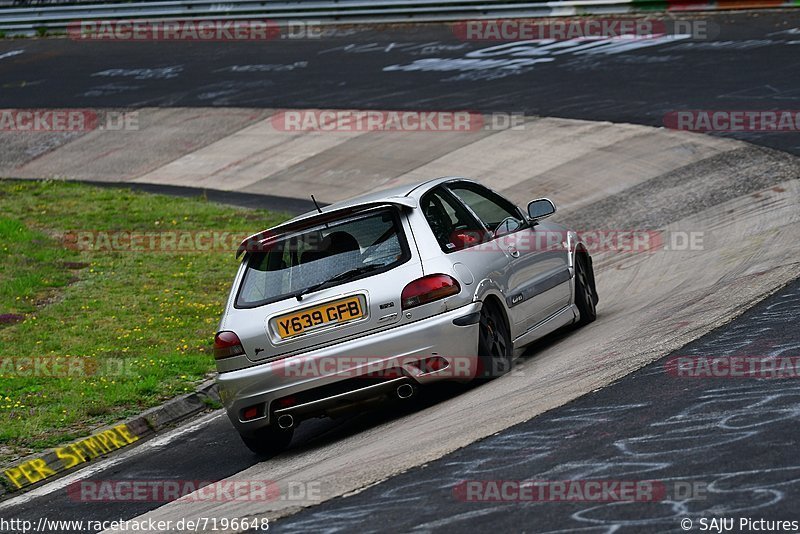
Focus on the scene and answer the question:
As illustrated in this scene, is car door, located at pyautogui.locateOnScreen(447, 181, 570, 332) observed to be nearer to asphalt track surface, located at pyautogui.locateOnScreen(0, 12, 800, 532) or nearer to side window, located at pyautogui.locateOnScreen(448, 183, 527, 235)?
side window, located at pyautogui.locateOnScreen(448, 183, 527, 235)

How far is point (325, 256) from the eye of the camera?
823cm

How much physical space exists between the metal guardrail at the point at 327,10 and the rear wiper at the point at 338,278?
1807 cm

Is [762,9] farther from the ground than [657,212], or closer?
farther from the ground

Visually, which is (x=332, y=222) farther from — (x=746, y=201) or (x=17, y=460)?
(x=746, y=201)

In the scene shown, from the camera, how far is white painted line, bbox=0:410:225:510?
8.12m

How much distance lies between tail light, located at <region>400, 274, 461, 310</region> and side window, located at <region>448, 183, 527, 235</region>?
54.0 inches

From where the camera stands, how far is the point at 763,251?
11.0 m

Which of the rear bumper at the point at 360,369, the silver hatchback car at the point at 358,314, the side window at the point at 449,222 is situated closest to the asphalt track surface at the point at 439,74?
the side window at the point at 449,222

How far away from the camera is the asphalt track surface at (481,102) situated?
589 cm

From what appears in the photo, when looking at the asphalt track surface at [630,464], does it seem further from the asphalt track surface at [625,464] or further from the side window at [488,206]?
the side window at [488,206]

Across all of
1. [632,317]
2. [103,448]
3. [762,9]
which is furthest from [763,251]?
[762,9]

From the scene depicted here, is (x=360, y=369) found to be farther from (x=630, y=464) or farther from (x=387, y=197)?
(x=630, y=464)

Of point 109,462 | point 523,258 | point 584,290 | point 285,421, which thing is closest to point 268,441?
point 285,421

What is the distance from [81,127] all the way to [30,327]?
1321cm
